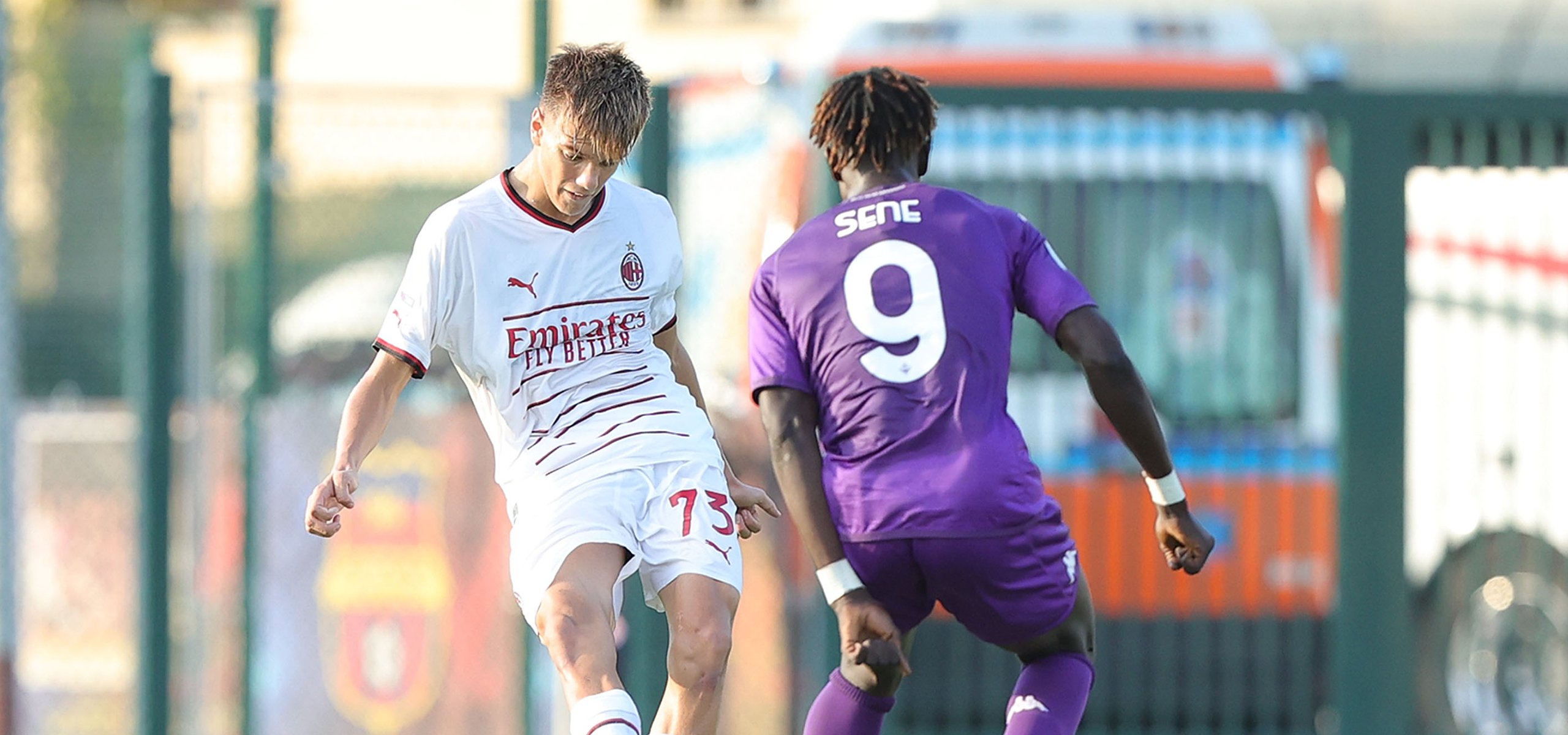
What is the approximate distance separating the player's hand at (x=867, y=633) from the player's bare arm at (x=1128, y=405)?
0.68m

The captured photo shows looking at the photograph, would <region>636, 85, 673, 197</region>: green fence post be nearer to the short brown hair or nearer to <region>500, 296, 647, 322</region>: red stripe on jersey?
<region>500, 296, 647, 322</region>: red stripe on jersey

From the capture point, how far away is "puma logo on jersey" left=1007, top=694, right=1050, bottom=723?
457 centimetres

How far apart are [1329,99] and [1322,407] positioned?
113cm

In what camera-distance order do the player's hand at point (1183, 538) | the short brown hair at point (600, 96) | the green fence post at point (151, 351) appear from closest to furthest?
the short brown hair at point (600, 96) < the player's hand at point (1183, 538) < the green fence post at point (151, 351)

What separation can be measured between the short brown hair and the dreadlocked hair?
53 centimetres

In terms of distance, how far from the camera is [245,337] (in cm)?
762

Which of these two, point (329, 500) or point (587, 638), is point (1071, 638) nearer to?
point (587, 638)

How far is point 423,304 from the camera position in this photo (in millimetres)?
4332

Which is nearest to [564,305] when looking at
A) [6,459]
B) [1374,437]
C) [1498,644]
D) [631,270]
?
[631,270]

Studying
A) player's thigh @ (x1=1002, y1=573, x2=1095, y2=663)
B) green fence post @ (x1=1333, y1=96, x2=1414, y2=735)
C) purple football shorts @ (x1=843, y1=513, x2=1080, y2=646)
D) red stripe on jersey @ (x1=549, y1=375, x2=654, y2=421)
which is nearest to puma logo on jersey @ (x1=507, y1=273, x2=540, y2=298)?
red stripe on jersey @ (x1=549, y1=375, x2=654, y2=421)

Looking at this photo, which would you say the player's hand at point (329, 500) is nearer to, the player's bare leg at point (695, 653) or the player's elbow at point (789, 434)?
the player's bare leg at point (695, 653)

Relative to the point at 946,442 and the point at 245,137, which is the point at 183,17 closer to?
the point at 245,137

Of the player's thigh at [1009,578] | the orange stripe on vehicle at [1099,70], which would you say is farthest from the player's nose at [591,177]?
the orange stripe on vehicle at [1099,70]

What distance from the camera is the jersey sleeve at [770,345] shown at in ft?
15.0
